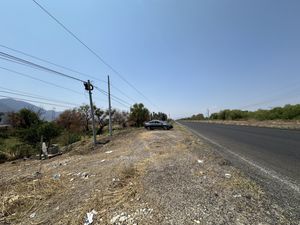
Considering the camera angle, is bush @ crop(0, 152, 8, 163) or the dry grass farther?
bush @ crop(0, 152, 8, 163)

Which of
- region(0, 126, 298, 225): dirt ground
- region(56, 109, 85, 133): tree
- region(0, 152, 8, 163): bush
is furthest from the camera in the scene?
region(56, 109, 85, 133): tree

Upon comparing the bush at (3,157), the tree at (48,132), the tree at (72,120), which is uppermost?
the tree at (72,120)

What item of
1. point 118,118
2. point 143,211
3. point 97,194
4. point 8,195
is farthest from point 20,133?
point 118,118

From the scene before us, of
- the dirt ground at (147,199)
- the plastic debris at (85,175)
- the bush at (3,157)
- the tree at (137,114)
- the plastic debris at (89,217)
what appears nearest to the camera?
the dirt ground at (147,199)

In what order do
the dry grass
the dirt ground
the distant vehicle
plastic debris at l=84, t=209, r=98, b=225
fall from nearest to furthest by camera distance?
the dirt ground, plastic debris at l=84, t=209, r=98, b=225, the dry grass, the distant vehicle

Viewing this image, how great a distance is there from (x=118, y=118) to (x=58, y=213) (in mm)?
57036

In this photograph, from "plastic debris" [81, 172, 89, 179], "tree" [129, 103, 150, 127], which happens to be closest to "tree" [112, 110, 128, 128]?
"tree" [129, 103, 150, 127]

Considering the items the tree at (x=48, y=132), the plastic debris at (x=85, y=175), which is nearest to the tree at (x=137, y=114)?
the tree at (x=48, y=132)

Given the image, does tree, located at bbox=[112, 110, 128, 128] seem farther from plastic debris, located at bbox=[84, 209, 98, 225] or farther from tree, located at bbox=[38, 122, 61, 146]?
plastic debris, located at bbox=[84, 209, 98, 225]

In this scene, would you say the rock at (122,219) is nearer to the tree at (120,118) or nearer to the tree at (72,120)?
the tree at (72,120)

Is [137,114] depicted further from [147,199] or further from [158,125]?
[147,199]

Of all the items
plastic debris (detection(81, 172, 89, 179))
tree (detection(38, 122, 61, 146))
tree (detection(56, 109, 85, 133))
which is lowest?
plastic debris (detection(81, 172, 89, 179))

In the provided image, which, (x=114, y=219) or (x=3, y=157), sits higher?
(x=114, y=219)

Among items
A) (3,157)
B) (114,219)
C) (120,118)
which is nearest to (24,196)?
(114,219)
